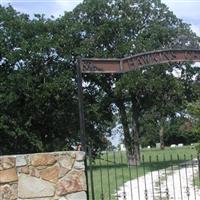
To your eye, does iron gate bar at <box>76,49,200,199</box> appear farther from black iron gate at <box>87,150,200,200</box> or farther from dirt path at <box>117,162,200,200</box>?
dirt path at <box>117,162,200,200</box>

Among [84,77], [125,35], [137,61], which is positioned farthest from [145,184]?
[125,35]

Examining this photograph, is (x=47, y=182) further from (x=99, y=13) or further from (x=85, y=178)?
(x=99, y=13)

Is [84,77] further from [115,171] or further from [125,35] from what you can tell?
[115,171]

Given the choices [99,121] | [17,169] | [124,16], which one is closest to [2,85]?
[99,121]

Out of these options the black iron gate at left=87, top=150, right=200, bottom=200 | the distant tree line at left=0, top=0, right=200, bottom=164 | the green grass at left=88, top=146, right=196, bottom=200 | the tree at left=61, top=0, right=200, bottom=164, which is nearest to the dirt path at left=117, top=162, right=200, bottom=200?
the black iron gate at left=87, top=150, right=200, bottom=200

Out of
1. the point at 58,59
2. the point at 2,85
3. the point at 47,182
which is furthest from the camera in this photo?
the point at 58,59

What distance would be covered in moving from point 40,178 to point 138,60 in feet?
8.97

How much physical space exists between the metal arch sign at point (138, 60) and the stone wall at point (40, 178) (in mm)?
1598

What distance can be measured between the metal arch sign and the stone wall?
1598 millimetres

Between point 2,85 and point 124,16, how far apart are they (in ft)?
29.9

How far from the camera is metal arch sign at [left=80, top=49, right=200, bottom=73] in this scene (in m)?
10.0

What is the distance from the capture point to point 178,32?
3353 cm

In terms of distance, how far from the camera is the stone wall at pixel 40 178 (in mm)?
9633

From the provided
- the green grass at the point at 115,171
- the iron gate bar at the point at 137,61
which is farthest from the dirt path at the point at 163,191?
the iron gate bar at the point at 137,61
